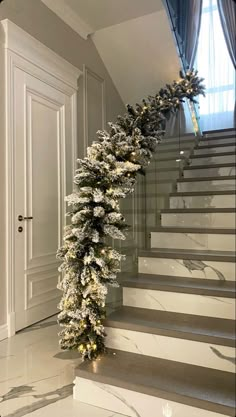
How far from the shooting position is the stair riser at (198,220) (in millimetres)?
2435

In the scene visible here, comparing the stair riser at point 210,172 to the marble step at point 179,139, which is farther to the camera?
the marble step at point 179,139

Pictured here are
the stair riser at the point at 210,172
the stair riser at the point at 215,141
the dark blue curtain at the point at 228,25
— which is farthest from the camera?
the stair riser at the point at 215,141

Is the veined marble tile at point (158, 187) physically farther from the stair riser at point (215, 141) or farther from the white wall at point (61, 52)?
the white wall at point (61, 52)

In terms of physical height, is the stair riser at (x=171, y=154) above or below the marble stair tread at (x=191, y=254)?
above

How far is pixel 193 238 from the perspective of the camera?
8.55 feet

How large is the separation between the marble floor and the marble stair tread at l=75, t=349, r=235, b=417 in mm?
171

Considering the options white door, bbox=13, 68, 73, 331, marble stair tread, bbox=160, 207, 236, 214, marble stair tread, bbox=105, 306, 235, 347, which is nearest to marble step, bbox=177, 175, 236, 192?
marble stair tread, bbox=160, 207, 236, 214

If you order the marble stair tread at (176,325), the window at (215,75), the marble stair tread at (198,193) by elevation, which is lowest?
the marble stair tread at (176,325)

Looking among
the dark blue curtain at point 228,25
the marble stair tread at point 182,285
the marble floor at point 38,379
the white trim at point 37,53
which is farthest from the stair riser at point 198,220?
the white trim at point 37,53

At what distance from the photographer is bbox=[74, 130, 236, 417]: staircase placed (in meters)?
1.66

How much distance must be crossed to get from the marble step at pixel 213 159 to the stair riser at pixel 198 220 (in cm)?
64

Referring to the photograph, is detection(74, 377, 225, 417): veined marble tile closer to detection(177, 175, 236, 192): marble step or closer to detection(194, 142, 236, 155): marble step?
detection(177, 175, 236, 192): marble step

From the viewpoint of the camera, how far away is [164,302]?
2223 millimetres

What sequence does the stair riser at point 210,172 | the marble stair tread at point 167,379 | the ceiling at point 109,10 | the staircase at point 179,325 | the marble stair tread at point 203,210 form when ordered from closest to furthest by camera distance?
the marble stair tread at point 167,379
the staircase at point 179,325
the marble stair tread at point 203,210
the stair riser at point 210,172
the ceiling at point 109,10
